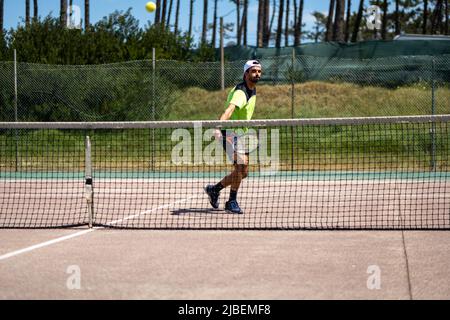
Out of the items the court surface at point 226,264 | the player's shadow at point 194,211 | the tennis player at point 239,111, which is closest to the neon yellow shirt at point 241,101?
the tennis player at point 239,111

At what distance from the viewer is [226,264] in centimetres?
649

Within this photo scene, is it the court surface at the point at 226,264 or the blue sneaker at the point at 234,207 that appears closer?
the court surface at the point at 226,264

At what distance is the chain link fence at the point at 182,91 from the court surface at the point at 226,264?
9736 millimetres

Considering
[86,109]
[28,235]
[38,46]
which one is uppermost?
[38,46]

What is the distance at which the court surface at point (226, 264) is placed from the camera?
5.38 metres

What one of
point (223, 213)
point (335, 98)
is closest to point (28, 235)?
point (223, 213)

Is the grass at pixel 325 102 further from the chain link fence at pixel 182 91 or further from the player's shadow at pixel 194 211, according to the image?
the player's shadow at pixel 194 211

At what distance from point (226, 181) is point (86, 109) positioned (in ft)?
34.0

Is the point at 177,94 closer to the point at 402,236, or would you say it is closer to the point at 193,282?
the point at 402,236

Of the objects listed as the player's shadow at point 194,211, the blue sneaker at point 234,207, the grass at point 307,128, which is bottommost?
the player's shadow at point 194,211

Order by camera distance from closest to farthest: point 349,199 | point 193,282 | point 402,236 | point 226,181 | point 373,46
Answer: point 193,282 → point 402,236 → point 226,181 → point 349,199 → point 373,46

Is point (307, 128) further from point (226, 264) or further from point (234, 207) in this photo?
point (226, 264)

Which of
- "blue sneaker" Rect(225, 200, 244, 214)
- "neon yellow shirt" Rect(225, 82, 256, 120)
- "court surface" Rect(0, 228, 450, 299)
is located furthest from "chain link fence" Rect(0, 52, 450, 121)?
"court surface" Rect(0, 228, 450, 299)

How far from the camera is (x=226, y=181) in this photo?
1034cm
